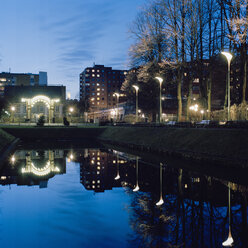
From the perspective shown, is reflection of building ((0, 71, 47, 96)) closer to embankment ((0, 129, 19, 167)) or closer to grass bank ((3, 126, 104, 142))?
grass bank ((3, 126, 104, 142))

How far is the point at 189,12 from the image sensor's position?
33.9 m

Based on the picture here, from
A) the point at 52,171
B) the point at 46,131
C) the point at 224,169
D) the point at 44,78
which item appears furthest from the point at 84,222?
the point at 44,78

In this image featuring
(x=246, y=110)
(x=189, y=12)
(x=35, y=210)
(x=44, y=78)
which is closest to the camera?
(x=35, y=210)

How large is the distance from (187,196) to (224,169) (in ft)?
22.0

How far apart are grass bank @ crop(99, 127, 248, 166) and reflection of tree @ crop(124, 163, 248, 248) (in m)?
6.11

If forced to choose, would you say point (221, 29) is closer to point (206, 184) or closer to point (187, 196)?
point (206, 184)

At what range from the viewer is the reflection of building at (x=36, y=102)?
7381cm

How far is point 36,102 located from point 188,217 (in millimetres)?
72611

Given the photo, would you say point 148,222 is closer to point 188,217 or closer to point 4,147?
point 188,217

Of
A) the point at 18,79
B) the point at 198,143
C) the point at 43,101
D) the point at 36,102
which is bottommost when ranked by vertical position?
the point at 198,143

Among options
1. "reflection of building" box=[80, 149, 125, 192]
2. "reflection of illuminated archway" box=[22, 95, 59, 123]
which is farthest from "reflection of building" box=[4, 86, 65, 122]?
"reflection of building" box=[80, 149, 125, 192]

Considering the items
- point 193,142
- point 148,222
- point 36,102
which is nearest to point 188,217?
point 148,222

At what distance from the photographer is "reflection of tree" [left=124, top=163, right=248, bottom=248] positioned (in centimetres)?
719

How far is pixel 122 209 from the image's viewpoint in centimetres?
989
